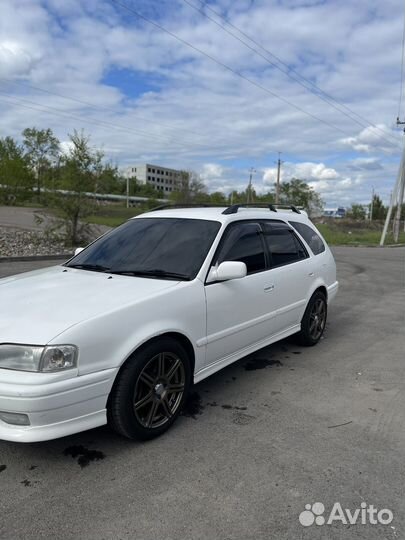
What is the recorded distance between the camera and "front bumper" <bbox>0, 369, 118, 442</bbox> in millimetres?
2660

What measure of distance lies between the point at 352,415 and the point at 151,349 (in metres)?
1.80

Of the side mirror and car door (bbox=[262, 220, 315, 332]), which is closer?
the side mirror

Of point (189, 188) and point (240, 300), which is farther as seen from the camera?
point (189, 188)

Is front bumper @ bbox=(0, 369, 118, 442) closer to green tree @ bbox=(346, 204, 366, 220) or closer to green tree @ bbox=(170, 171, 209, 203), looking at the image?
green tree @ bbox=(170, 171, 209, 203)

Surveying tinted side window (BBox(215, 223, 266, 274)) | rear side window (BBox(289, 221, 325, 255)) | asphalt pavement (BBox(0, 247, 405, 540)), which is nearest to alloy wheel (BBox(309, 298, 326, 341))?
rear side window (BBox(289, 221, 325, 255))

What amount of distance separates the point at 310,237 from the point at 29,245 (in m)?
11.7

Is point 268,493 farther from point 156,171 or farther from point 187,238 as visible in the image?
point 156,171

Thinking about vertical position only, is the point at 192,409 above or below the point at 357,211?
below

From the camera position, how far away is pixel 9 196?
52.8 m

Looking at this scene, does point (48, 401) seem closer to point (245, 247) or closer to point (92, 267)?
point (92, 267)

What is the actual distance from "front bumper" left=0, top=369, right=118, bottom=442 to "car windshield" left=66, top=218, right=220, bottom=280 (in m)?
1.20

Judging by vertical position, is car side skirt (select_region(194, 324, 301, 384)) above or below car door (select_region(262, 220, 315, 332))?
below

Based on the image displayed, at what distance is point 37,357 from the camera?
8.86 ft

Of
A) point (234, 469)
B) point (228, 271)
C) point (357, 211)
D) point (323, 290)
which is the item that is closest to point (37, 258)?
point (323, 290)
